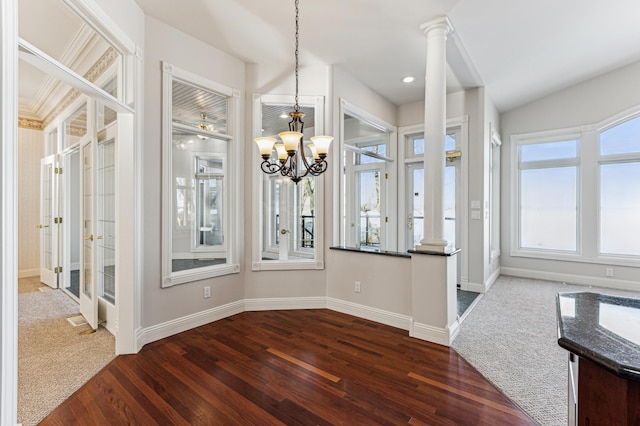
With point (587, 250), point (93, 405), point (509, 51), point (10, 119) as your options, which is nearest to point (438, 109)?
point (509, 51)

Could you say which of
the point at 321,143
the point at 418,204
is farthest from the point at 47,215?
the point at 418,204

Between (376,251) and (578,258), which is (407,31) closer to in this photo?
(376,251)

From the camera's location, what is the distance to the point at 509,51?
3.77 meters

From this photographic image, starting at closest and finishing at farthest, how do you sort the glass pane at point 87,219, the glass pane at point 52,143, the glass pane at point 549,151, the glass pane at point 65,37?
the glass pane at point 65,37, the glass pane at point 87,219, the glass pane at point 52,143, the glass pane at point 549,151

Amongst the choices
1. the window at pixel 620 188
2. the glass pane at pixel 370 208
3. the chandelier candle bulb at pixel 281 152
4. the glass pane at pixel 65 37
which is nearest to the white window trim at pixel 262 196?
the chandelier candle bulb at pixel 281 152

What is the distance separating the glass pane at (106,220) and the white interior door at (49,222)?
2334 mm

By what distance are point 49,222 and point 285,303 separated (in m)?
4.58

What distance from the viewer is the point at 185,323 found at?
3229 millimetres

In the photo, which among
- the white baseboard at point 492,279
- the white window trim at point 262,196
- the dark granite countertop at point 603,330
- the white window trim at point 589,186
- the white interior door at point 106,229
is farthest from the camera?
the white window trim at point 589,186

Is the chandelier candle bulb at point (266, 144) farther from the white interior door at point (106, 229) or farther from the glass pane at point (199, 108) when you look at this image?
the white interior door at point (106, 229)

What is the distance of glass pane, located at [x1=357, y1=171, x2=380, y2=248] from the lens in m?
5.60

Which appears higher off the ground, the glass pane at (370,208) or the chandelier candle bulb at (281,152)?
the chandelier candle bulb at (281,152)

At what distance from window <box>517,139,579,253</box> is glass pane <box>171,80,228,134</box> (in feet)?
17.9

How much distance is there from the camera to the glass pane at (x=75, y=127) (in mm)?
3976
